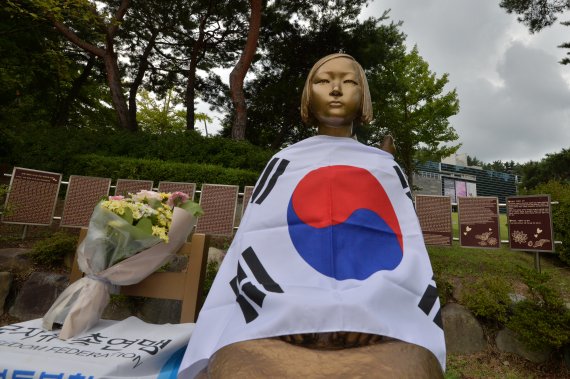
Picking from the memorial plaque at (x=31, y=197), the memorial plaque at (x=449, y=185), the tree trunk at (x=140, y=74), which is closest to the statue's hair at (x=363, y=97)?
the memorial plaque at (x=31, y=197)

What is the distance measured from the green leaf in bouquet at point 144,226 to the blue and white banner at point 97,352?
0.57m

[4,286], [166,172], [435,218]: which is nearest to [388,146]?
[435,218]

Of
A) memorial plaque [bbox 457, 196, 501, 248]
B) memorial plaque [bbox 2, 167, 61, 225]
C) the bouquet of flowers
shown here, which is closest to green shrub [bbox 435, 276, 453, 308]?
memorial plaque [bbox 457, 196, 501, 248]

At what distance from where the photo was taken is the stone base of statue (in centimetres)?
101

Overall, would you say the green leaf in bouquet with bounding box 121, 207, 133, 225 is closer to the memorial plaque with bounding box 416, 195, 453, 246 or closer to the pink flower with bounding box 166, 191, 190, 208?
the pink flower with bounding box 166, 191, 190, 208

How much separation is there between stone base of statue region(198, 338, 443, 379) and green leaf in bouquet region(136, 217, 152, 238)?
46.8 inches

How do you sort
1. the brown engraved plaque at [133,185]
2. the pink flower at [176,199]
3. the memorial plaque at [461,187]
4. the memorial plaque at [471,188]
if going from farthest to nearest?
the memorial plaque at [471,188] → the memorial plaque at [461,187] → the brown engraved plaque at [133,185] → the pink flower at [176,199]

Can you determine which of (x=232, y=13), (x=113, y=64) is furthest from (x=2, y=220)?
(x=232, y=13)

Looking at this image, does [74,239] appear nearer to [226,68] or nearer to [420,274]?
[420,274]

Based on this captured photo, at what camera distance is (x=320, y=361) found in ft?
3.46

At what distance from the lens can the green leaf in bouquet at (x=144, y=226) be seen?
2.17 meters

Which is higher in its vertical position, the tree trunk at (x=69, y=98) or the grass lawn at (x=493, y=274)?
the tree trunk at (x=69, y=98)

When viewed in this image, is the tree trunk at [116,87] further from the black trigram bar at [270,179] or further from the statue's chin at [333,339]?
the statue's chin at [333,339]

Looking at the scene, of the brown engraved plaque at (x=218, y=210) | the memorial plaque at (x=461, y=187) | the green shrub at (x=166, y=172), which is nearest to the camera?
the brown engraved plaque at (x=218, y=210)
